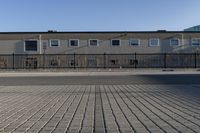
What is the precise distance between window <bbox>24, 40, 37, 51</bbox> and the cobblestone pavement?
45365 mm

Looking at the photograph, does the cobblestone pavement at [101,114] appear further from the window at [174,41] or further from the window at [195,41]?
the window at [195,41]

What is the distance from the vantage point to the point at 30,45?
195 ft

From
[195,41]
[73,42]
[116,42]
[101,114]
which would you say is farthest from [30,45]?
[101,114]

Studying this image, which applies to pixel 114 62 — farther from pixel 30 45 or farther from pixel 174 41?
pixel 30 45

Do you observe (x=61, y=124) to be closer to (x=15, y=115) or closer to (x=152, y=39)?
(x=15, y=115)

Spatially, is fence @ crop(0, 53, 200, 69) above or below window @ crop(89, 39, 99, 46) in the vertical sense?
below

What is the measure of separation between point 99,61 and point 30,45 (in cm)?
1254

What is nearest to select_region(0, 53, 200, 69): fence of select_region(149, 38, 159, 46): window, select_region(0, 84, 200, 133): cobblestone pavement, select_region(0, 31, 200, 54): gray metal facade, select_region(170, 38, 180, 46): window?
select_region(0, 31, 200, 54): gray metal facade

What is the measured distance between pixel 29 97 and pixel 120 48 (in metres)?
45.1

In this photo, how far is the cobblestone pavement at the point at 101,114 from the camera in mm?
8328

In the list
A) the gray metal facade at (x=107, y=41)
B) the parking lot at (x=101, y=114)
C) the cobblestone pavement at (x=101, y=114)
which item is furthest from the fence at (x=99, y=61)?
the cobblestone pavement at (x=101, y=114)

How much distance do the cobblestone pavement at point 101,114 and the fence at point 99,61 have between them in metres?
34.8

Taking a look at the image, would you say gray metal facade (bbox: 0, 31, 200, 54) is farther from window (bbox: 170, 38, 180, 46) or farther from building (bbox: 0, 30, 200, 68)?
window (bbox: 170, 38, 180, 46)

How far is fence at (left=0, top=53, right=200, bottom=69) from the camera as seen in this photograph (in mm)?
49344
